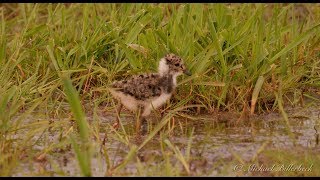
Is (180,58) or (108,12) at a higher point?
(108,12)

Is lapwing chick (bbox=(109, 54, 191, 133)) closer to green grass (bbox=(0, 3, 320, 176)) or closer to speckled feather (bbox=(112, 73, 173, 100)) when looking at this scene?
speckled feather (bbox=(112, 73, 173, 100))

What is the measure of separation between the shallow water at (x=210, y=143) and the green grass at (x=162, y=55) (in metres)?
0.17

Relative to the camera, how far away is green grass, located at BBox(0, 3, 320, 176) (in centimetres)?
781

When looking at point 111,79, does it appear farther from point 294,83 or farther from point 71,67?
point 294,83

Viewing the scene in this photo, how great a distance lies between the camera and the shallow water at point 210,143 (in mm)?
6309

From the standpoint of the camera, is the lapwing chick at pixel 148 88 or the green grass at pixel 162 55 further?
the green grass at pixel 162 55

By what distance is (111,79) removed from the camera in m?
8.26

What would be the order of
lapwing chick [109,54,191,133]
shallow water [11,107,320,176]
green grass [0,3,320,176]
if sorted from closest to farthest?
shallow water [11,107,320,176] < lapwing chick [109,54,191,133] < green grass [0,3,320,176]

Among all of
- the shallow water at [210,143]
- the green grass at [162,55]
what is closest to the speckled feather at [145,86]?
the green grass at [162,55]

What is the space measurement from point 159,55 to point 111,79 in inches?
20.1

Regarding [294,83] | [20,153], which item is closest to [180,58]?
[294,83]

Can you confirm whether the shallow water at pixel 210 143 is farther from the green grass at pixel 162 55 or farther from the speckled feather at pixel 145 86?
the speckled feather at pixel 145 86

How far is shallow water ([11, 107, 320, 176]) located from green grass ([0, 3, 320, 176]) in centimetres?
17

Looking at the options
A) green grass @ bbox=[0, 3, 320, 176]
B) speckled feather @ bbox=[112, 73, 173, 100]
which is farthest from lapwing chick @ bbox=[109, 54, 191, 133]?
green grass @ bbox=[0, 3, 320, 176]
